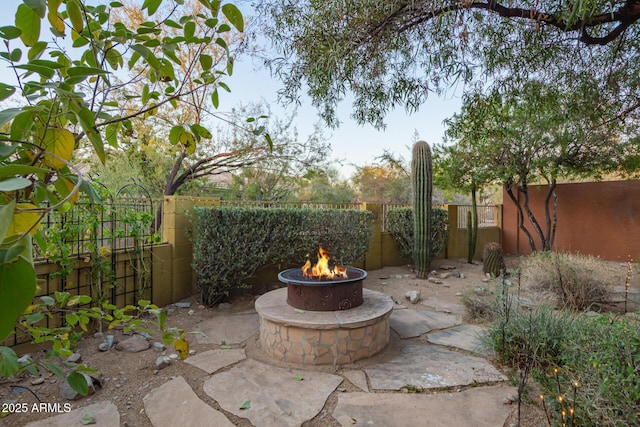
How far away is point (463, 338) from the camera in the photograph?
139 inches

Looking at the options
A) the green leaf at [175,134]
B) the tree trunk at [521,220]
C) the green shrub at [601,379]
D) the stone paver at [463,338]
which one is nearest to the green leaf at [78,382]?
the green leaf at [175,134]

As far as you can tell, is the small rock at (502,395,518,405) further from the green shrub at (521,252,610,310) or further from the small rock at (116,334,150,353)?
the small rock at (116,334,150,353)

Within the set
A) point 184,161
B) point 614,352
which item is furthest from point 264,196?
point 614,352

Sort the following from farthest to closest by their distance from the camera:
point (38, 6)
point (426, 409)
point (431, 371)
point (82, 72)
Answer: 1. point (431, 371)
2. point (426, 409)
3. point (82, 72)
4. point (38, 6)

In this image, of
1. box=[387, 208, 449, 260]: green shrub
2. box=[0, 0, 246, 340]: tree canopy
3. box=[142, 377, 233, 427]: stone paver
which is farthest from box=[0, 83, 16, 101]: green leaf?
box=[387, 208, 449, 260]: green shrub

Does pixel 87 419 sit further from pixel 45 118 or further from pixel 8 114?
pixel 8 114

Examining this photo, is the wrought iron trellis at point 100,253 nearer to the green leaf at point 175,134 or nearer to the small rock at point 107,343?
the small rock at point 107,343

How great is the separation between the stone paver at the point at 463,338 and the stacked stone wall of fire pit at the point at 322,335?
667 millimetres

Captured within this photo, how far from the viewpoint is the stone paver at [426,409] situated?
84.5 inches

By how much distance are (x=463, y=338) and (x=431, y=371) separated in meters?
0.93

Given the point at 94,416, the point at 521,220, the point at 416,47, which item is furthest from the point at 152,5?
the point at 521,220

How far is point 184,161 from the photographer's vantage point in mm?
9031

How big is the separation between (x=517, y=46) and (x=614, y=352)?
278cm

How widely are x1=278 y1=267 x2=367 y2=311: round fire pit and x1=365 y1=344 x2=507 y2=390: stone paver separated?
27.2 inches
